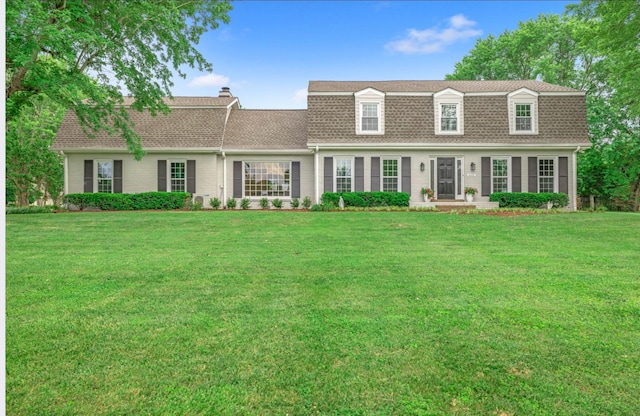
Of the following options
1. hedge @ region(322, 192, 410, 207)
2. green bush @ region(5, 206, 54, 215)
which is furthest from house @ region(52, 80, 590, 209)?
green bush @ region(5, 206, 54, 215)

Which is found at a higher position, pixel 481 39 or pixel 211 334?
pixel 481 39

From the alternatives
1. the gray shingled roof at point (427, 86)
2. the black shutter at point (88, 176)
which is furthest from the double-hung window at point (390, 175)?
the black shutter at point (88, 176)

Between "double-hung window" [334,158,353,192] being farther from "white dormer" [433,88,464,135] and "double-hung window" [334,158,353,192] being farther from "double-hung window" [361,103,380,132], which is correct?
"white dormer" [433,88,464,135]

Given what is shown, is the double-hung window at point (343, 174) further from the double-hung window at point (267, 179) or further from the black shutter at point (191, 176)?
the black shutter at point (191, 176)

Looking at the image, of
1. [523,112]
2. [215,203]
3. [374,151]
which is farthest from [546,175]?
[215,203]

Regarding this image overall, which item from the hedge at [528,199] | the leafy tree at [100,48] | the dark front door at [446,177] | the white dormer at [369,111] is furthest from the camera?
the white dormer at [369,111]

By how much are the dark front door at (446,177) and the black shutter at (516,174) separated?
8.20 feet

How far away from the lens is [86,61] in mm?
12125

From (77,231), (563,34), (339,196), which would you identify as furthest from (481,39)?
(77,231)

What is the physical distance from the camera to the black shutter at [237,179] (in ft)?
54.4

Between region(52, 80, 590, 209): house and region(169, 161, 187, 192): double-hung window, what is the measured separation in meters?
0.04

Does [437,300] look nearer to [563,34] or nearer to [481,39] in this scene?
[563,34]

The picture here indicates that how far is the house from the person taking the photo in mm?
16031

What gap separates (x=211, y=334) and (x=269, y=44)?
5.73 m
